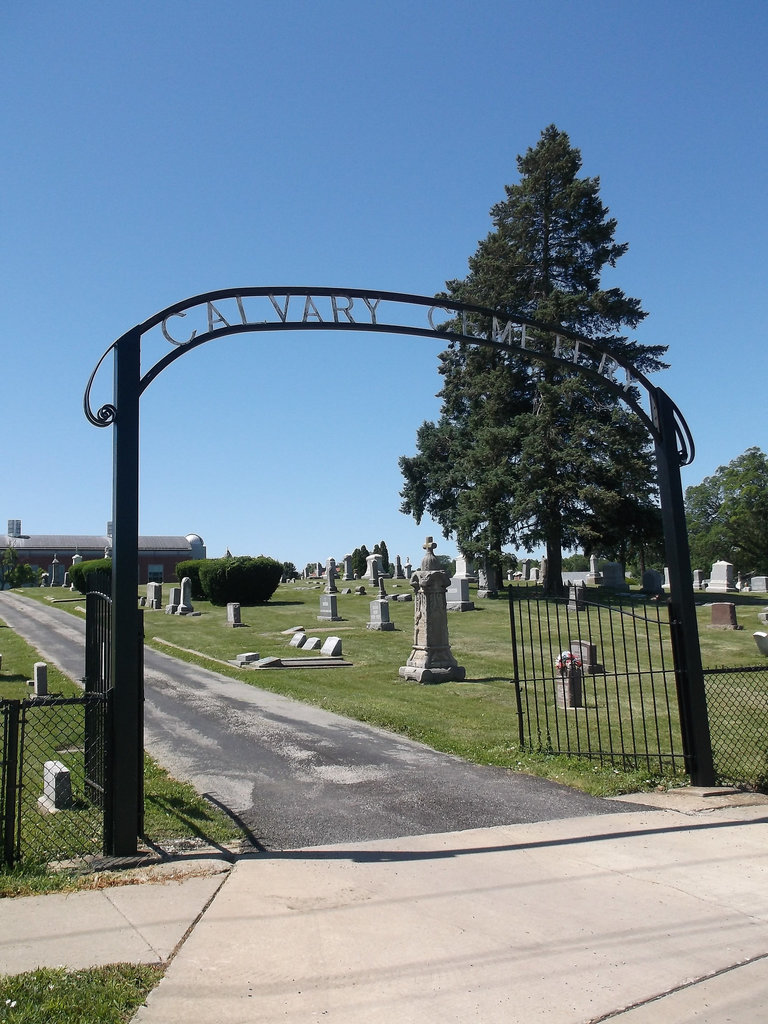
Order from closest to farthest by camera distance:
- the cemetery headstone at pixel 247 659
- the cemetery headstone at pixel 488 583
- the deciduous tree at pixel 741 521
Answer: the cemetery headstone at pixel 247 659
the cemetery headstone at pixel 488 583
the deciduous tree at pixel 741 521

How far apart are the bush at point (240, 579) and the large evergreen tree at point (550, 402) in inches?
370

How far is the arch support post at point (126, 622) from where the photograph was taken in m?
5.71

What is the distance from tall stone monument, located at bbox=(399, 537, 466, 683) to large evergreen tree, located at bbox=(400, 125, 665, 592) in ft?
56.8

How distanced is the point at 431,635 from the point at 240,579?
68.9 ft

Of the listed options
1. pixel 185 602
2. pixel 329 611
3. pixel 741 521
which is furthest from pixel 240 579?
pixel 741 521

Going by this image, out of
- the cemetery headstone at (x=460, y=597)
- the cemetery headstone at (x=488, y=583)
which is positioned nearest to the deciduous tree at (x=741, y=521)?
the cemetery headstone at (x=488, y=583)

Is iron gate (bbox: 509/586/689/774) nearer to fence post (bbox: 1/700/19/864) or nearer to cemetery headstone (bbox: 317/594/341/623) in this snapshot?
fence post (bbox: 1/700/19/864)

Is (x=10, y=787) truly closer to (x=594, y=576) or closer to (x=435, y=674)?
(x=435, y=674)

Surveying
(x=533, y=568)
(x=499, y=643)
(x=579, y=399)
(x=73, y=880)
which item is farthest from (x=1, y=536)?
(x=73, y=880)

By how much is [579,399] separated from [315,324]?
29.8m

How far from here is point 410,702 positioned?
13164 millimetres

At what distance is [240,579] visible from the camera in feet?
117

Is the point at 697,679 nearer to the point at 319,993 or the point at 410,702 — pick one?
the point at 319,993

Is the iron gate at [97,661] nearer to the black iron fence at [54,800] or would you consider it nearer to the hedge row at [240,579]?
the black iron fence at [54,800]
